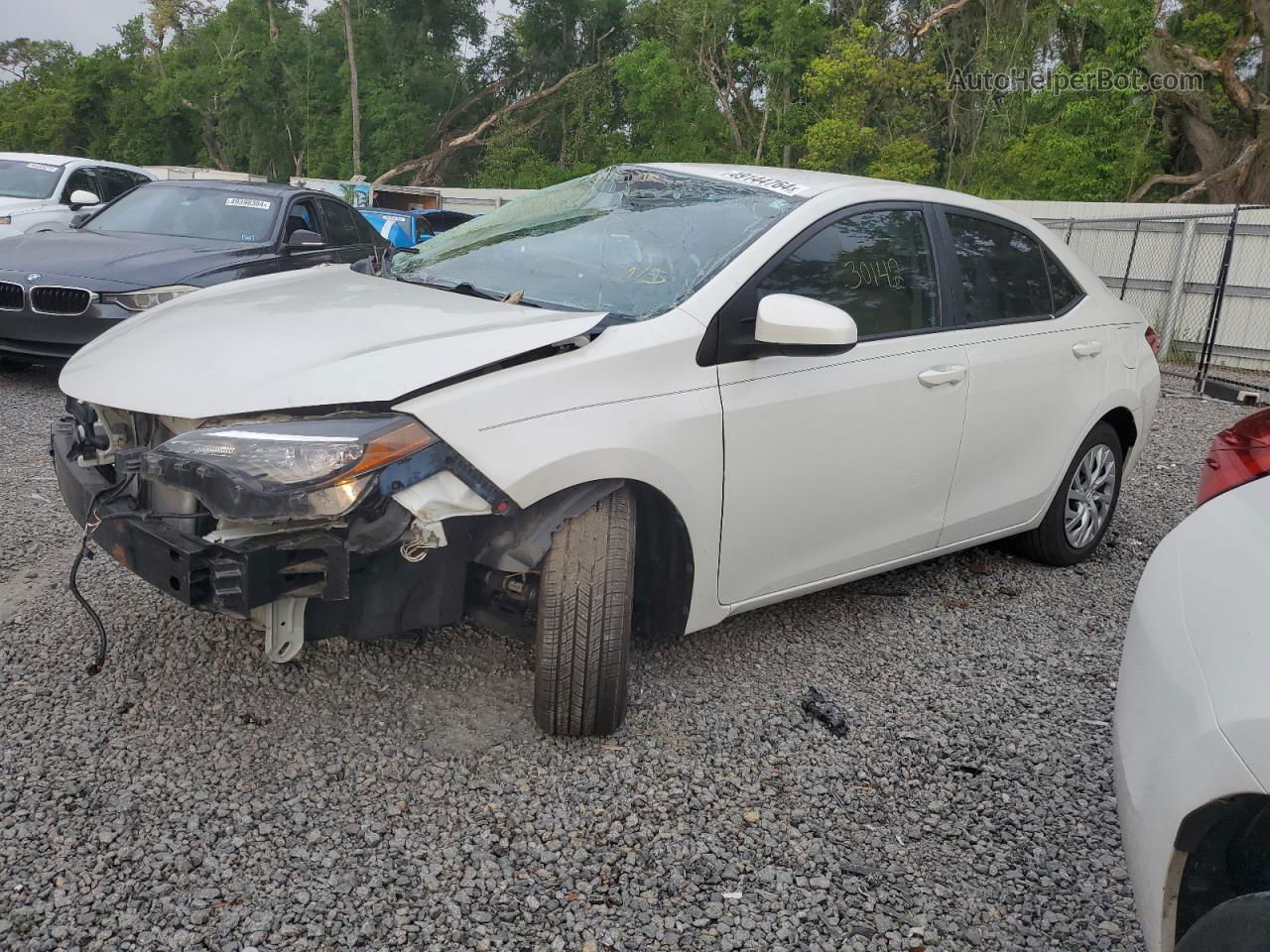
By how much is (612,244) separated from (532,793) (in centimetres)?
180

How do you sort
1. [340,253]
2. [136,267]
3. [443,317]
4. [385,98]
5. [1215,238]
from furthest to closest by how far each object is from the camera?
[385,98] < [1215,238] < [340,253] < [136,267] < [443,317]

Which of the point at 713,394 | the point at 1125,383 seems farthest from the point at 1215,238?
the point at 713,394

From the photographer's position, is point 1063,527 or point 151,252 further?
point 151,252

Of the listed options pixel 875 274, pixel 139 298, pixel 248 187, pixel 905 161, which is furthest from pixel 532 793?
pixel 905 161

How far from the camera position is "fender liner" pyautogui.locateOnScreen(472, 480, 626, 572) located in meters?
2.81

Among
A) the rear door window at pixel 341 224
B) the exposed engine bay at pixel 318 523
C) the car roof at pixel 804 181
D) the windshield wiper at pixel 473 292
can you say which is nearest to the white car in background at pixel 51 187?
the rear door window at pixel 341 224

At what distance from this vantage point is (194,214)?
8.09 meters

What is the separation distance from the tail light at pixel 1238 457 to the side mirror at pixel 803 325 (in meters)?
1.01

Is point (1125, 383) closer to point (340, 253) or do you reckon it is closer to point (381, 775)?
point (381, 775)

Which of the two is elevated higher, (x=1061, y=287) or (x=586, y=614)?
(x=1061, y=287)

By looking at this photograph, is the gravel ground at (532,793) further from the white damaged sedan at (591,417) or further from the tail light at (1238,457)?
the tail light at (1238,457)

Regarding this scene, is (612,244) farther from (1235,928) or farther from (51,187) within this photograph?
(51,187)

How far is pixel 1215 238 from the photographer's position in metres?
13.9

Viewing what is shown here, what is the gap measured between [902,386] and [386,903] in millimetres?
2318
